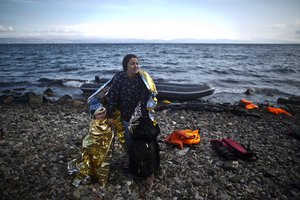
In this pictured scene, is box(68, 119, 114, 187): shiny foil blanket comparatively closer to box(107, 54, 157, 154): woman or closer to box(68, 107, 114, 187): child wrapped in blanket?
box(68, 107, 114, 187): child wrapped in blanket

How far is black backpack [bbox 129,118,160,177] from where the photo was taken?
422 cm

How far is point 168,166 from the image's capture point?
5105 mm

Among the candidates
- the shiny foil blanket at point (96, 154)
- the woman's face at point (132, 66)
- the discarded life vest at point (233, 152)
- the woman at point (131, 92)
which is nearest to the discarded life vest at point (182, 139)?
the discarded life vest at point (233, 152)

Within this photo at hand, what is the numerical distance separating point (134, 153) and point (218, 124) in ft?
16.8

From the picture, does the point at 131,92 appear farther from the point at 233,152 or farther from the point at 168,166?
the point at 233,152

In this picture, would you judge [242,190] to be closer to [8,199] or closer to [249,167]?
[249,167]

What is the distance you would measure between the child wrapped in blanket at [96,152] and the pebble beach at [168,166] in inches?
8.2

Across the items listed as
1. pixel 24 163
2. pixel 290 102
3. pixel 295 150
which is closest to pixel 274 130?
pixel 295 150

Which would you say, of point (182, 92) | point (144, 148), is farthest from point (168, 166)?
point (182, 92)

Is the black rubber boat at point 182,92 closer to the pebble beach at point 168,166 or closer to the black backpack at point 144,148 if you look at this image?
the pebble beach at point 168,166

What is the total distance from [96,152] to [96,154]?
0.04 metres

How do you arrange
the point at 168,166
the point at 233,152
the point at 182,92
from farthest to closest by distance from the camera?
the point at 182,92 → the point at 233,152 → the point at 168,166

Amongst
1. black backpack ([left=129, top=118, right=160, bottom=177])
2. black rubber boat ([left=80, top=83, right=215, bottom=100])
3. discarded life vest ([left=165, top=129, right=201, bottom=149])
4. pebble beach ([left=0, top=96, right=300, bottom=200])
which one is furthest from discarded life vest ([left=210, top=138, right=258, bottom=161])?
black rubber boat ([left=80, top=83, right=215, bottom=100])

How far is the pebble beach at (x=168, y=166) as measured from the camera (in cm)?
414
